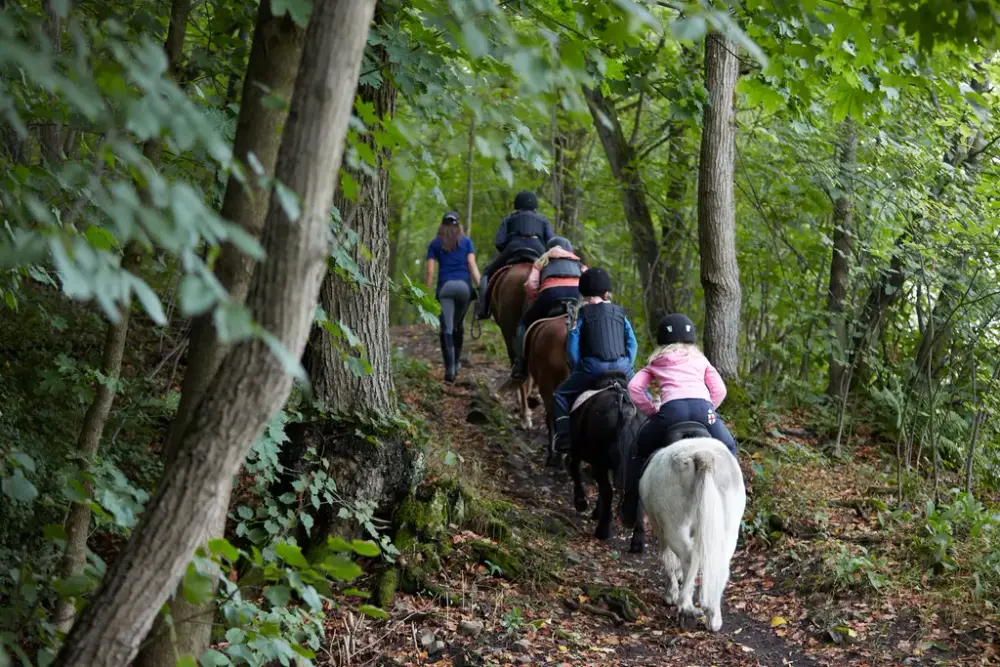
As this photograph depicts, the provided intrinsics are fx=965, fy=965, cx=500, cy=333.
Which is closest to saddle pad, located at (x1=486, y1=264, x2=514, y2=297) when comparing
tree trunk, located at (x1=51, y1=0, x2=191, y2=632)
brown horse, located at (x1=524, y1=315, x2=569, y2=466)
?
brown horse, located at (x1=524, y1=315, x2=569, y2=466)

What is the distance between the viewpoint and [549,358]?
33.5 ft

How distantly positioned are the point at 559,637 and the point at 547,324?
170 inches

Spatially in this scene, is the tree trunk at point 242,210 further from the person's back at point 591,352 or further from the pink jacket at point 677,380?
the person's back at point 591,352

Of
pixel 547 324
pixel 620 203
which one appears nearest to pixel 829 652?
pixel 547 324

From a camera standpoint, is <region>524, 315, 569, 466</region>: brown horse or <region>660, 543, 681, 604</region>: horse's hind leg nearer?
<region>660, 543, 681, 604</region>: horse's hind leg

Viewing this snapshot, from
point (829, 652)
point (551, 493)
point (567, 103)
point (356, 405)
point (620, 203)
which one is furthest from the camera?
point (620, 203)

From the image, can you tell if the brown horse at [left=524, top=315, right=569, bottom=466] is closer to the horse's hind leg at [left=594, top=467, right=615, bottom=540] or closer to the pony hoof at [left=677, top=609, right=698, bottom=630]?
the horse's hind leg at [left=594, top=467, right=615, bottom=540]

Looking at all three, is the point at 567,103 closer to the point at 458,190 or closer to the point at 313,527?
the point at 313,527

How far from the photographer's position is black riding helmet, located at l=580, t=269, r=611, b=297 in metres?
9.52

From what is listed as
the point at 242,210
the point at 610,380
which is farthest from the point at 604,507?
the point at 242,210

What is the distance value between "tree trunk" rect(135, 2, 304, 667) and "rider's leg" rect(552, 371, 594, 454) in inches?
211

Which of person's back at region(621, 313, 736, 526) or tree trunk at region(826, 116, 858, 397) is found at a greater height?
tree trunk at region(826, 116, 858, 397)

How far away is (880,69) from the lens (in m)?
5.52

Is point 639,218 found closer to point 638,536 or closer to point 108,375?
point 638,536
